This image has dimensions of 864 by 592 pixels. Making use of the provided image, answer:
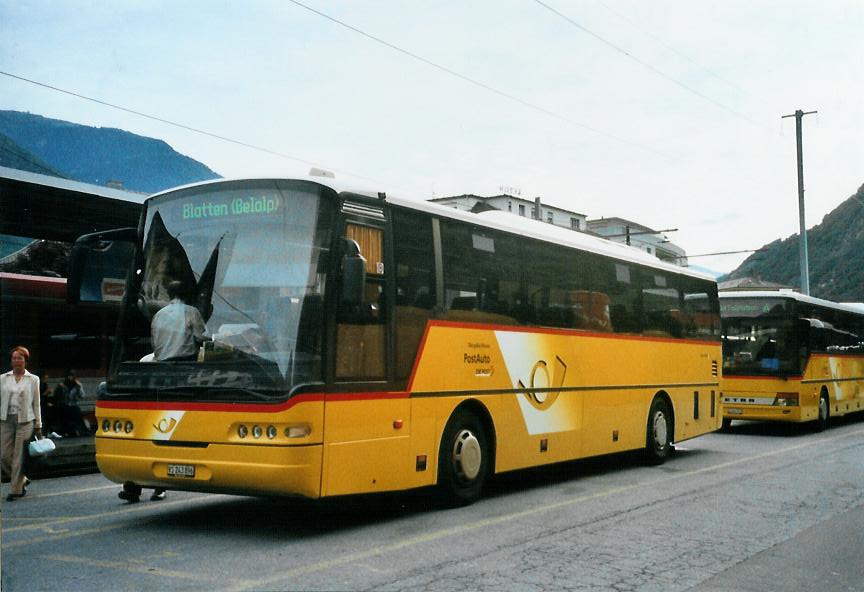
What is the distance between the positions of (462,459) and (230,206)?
11.8ft

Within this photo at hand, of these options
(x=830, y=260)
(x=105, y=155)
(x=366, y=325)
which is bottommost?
(x=366, y=325)

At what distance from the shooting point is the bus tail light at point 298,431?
7672 millimetres

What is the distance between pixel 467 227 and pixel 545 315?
6.52ft

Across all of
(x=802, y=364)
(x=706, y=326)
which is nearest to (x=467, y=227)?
(x=706, y=326)

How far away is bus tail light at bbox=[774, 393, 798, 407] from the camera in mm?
20500

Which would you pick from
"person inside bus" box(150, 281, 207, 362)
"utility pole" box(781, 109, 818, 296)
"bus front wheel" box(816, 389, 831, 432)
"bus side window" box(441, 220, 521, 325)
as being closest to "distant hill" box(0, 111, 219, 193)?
"utility pole" box(781, 109, 818, 296)

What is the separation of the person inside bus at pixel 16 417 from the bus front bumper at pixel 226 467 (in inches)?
118

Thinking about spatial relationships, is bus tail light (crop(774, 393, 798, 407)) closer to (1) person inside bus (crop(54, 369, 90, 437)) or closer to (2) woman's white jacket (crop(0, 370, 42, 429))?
(1) person inside bus (crop(54, 369, 90, 437))

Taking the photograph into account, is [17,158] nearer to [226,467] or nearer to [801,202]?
[801,202]

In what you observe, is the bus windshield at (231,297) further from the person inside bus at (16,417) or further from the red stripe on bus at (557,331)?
the person inside bus at (16,417)

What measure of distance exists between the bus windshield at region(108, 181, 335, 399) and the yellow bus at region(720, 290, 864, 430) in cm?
1517

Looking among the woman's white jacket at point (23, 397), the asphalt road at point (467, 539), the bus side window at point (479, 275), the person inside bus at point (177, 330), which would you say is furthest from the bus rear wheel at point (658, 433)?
the woman's white jacket at point (23, 397)

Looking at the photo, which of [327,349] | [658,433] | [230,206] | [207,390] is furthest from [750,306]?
[207,390]

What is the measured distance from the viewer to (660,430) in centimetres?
1512
